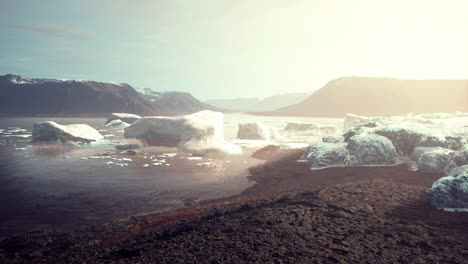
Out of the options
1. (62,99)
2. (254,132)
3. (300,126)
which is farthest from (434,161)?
(62,99)

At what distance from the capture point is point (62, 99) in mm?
95250

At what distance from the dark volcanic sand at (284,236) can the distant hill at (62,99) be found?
96.5 metres

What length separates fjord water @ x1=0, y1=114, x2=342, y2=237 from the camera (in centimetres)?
583

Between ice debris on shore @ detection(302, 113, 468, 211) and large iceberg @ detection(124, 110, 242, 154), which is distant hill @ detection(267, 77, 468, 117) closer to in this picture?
large iceberg @ detection(124, 110, 242, 154)

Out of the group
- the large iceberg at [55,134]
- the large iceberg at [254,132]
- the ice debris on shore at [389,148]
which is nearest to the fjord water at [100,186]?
the ice debris on shore at [389,148]

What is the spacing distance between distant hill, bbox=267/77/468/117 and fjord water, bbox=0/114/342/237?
3919 inches

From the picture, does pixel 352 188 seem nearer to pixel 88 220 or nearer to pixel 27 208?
pixel 88 220

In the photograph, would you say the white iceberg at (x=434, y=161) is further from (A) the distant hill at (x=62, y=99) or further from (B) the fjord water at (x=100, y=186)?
(A) the distant hill at (x=62, y=99)

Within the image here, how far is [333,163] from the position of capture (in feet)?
34.2

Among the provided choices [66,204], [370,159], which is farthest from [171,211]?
[370,159]

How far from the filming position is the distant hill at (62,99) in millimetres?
88625

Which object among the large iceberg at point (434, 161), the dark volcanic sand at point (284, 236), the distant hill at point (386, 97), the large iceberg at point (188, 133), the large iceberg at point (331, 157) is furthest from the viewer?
the distant hill at point (386, 97)

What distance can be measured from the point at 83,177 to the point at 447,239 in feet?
32.6

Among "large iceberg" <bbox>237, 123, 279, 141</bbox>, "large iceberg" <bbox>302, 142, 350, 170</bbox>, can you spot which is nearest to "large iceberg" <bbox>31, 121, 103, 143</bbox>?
"large iceberg" <bbox>237, 123, 279, 141</bbox>
